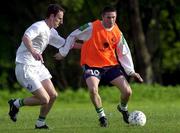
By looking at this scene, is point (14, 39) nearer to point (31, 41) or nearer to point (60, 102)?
point (60, 102)

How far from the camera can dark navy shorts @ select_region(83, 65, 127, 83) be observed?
14.2m

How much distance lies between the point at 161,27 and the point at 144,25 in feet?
14.7

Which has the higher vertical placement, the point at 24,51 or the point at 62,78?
the point at 24,51

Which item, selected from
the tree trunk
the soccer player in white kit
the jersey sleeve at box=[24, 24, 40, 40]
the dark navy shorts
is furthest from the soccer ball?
the tree trunk

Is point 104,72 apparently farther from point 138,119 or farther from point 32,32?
point 32,32

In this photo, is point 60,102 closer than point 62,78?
Yes

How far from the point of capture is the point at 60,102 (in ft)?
94.4

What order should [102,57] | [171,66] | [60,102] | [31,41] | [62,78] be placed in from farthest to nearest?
[171,66] < [62,78] < [60,102] < [102,57] < [31,41]

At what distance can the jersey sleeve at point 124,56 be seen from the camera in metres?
14.4

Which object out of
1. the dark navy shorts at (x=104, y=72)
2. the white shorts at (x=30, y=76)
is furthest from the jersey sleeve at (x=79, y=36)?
the white shorts at (x=30, y=76)

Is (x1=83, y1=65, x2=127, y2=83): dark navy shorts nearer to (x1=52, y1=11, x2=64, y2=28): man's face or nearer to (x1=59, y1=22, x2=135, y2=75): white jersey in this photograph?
(x1=59, y1=22, x2=135, y2=75): white jersey

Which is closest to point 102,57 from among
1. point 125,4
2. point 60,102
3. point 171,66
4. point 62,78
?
point 60,102

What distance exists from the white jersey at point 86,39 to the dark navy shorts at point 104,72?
18 cm

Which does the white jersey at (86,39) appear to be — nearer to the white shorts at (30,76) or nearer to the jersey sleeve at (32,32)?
the white shorts at (30,76)
